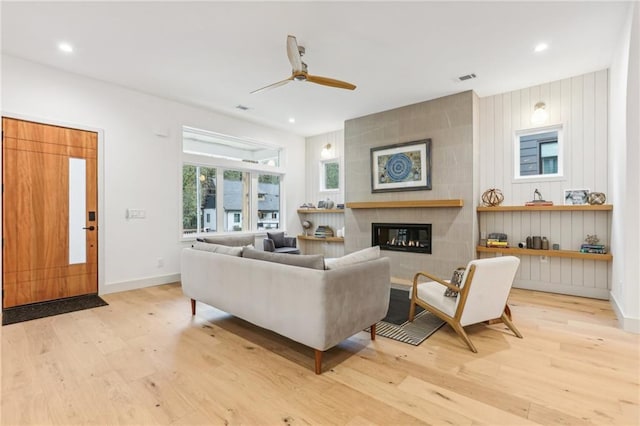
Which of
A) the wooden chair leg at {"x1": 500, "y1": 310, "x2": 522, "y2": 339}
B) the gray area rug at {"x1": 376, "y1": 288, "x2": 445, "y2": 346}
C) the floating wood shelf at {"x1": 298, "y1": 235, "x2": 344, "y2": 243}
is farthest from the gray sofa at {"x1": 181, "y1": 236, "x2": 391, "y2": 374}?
the floating wood shelf at {"x1": 298, "y1": 235, "x2": 344, "y2": 243}

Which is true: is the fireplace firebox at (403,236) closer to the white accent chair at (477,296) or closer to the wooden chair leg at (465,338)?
the white accent chair at (477,296)

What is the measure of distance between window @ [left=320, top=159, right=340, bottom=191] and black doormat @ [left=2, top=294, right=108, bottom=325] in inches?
185

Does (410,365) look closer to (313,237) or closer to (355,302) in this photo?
(355,302)

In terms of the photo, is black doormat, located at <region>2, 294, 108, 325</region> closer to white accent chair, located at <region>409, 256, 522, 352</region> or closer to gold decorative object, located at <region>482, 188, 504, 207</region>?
white accent chair, located at <region>409, 256, 522, 352</region>

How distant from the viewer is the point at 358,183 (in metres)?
5.91

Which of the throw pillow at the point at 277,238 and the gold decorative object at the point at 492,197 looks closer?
the gold decorative object at the point at 492,197

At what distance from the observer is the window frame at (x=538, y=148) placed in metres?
4.27

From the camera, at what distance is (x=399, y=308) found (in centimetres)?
362

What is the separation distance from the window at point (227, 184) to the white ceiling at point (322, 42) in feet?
4.25

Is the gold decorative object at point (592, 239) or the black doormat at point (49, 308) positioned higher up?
the gold decorative object at point (592, 239)

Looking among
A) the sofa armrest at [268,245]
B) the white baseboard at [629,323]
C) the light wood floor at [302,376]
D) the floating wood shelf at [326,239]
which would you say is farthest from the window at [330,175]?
the white baseboard at [629,323]

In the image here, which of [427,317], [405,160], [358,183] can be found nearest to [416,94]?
[405,160]

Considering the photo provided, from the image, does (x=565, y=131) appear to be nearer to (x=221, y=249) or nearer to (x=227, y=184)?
(x=221, y=249)

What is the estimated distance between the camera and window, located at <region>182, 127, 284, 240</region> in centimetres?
547
